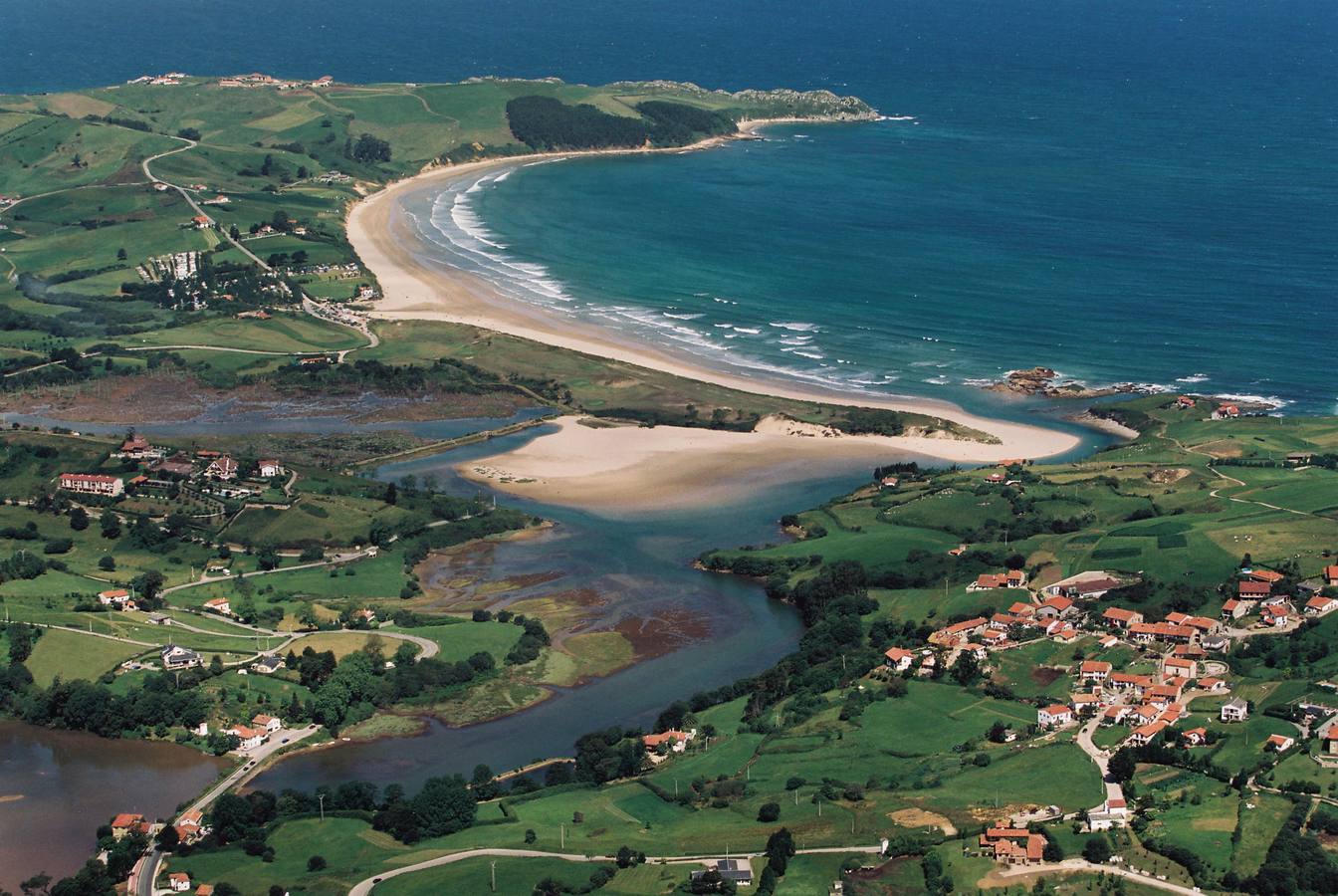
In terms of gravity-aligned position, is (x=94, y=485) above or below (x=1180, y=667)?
below

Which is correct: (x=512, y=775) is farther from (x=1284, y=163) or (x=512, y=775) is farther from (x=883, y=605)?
(x=1284, y=163)

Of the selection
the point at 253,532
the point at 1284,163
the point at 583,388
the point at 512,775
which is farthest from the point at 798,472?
the point at 1284,163

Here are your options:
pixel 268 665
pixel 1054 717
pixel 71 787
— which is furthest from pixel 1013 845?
pixel 71 787

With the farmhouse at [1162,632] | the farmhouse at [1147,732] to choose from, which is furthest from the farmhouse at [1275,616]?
the farmhouse at [1147,732]

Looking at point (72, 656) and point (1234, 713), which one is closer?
point (1234, 713)

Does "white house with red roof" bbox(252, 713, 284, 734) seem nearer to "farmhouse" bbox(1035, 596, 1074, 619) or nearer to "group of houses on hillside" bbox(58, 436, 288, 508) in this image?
"group of houses on hillside" bbox(58, 436, 288, 508)

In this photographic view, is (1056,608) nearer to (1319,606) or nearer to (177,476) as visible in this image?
(1319,606)

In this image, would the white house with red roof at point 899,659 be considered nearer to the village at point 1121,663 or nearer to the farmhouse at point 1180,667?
the village at point 1121,663
